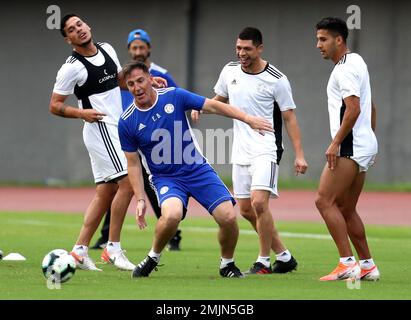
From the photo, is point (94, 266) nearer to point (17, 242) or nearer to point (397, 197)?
point (17, 242)

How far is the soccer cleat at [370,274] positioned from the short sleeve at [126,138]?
8.55ft

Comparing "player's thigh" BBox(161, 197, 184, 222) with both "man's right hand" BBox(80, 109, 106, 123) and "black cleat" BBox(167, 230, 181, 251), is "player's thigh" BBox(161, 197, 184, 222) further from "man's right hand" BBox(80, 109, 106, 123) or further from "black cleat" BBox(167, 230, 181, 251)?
"black cleat" BBox(167, 230, 181, 251)

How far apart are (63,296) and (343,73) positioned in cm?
357

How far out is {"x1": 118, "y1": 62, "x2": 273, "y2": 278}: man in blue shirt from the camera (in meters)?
11.0

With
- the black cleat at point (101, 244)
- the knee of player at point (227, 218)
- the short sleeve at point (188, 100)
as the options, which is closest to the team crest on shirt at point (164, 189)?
the knee of player at point (227, 218)

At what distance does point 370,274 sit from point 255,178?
1798 mm

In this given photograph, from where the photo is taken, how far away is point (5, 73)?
33.9 m

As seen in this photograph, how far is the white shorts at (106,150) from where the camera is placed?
12578mm

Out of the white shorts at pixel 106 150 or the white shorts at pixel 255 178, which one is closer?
the white shorts at pixel 255 178

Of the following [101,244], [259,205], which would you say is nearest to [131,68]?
[259,205]

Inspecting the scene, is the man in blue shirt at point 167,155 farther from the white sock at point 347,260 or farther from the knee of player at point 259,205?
the white sock at point 347,260

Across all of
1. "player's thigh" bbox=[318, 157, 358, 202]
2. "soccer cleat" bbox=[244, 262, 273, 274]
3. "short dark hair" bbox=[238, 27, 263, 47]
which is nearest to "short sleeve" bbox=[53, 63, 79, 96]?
"short dark hair" bbox=[238, 27, 263, 47]

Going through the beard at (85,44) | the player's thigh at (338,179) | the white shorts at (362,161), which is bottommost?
the player's thigh at (338,179)

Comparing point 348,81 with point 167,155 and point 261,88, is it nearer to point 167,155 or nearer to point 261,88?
point 261,88
